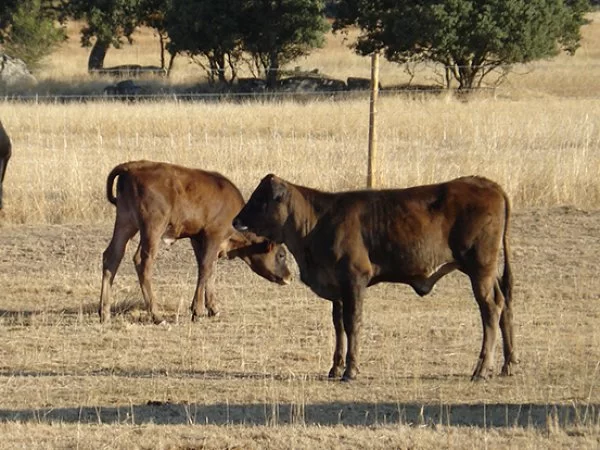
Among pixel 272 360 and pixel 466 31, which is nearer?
pixel 272 360

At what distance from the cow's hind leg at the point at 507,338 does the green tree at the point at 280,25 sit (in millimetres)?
32108

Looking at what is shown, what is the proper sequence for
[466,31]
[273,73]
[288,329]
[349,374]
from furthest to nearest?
[273,73] < [466,31] < [288,329] < [349,374]

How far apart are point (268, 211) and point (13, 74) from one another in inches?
1341

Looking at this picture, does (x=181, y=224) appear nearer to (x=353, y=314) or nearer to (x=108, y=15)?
(x=353, y=314)

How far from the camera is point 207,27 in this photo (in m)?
40.9

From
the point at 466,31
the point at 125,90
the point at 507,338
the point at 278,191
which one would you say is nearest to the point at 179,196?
the point at 278,191

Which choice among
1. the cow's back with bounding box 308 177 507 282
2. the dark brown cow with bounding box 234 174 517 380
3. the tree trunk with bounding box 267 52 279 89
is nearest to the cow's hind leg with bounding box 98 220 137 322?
the dark brown cow with bounding box 234 174 517 380

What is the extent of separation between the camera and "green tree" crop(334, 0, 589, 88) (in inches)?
1451

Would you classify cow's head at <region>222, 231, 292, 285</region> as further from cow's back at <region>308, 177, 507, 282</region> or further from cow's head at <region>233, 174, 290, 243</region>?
cow's back at <region>308, 177, 507, 282</region>

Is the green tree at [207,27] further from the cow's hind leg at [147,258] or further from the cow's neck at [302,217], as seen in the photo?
the cow's neck at [302,217]

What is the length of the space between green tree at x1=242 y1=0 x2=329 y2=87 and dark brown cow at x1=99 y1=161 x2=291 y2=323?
29459mm

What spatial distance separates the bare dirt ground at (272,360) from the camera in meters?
7.43

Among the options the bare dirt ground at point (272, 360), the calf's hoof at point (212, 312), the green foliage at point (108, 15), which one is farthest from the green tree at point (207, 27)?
the calf's hoof at point (212, 312)

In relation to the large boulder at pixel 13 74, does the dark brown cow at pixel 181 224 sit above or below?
above
